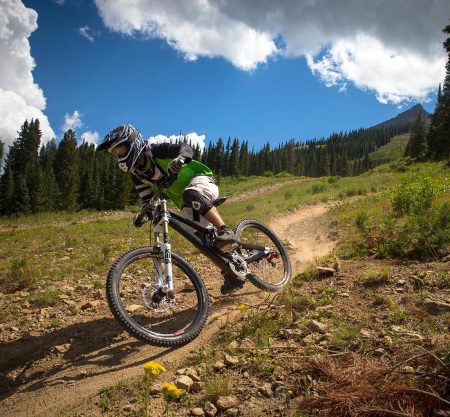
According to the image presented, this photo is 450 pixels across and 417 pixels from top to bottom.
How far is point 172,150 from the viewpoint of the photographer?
202 inches

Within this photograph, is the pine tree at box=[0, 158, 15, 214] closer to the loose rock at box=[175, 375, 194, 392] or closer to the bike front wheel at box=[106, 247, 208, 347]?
the bike front wheel at box=[106, 247, 208, 347]

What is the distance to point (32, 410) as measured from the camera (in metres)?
3.26

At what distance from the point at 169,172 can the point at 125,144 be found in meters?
0.71

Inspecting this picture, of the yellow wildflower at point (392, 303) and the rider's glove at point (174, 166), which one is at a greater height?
the rider's glove at point (174, 166)

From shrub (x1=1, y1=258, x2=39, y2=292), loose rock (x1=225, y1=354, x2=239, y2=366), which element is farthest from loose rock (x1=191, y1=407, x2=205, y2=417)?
shrub (x1=1, y1=258, x2=39, y2=292)

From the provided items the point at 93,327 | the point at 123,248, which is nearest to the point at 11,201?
the point at 123,248

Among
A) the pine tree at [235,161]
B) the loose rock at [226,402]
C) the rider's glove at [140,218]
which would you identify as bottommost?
the loose rock at [226,402]

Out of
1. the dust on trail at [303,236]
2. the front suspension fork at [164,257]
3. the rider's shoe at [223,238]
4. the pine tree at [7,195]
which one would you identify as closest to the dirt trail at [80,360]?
the front suspension fork at [164,257]

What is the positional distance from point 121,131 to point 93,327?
289 cm

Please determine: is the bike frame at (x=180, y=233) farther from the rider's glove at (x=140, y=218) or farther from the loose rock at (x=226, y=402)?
the loose rock at (x=226, y=402)

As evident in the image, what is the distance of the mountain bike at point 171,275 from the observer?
13.3ft

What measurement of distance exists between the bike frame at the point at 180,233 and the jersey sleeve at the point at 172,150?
74 cm

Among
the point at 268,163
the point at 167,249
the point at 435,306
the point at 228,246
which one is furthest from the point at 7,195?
the point at 268,163

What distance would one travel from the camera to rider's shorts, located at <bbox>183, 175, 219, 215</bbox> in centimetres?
517
